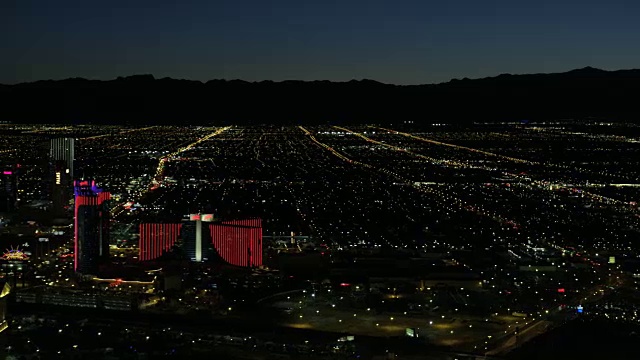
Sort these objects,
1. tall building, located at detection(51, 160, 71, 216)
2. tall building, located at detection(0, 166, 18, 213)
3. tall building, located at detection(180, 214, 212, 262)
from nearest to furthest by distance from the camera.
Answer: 1. tall building, located at detection(180, 214, 212, 262)
2. tall building, located at detection(51, 160, 71, 216)
3. tall building, located at detection(0, 166, 18, 213)

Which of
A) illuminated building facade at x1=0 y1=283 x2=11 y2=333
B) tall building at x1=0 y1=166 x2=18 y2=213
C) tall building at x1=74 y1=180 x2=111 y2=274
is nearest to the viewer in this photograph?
illuminated building facade at x1=0 y1=283 x2=11 y2=333

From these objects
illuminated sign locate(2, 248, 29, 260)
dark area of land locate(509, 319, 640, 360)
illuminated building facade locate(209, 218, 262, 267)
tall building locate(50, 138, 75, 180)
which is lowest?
dark area of land locate(509, 319, 640, 360)

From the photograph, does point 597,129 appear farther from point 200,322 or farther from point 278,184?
point 200,322

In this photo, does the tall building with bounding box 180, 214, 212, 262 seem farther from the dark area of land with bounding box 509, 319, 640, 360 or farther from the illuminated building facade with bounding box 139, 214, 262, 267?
the dark area of land with bounding box 509, 319, 640, 360

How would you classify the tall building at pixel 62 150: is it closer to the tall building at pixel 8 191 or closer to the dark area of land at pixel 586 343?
the tall building at pixel 8 191

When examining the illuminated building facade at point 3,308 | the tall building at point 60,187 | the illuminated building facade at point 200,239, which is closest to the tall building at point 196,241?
the illuminated building facade at point 200,239

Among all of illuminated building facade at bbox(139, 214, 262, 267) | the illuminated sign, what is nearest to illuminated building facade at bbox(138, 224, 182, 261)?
illuminated building facade at bbox(139, 214, 262, 267)

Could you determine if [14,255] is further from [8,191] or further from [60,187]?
[8,191]
